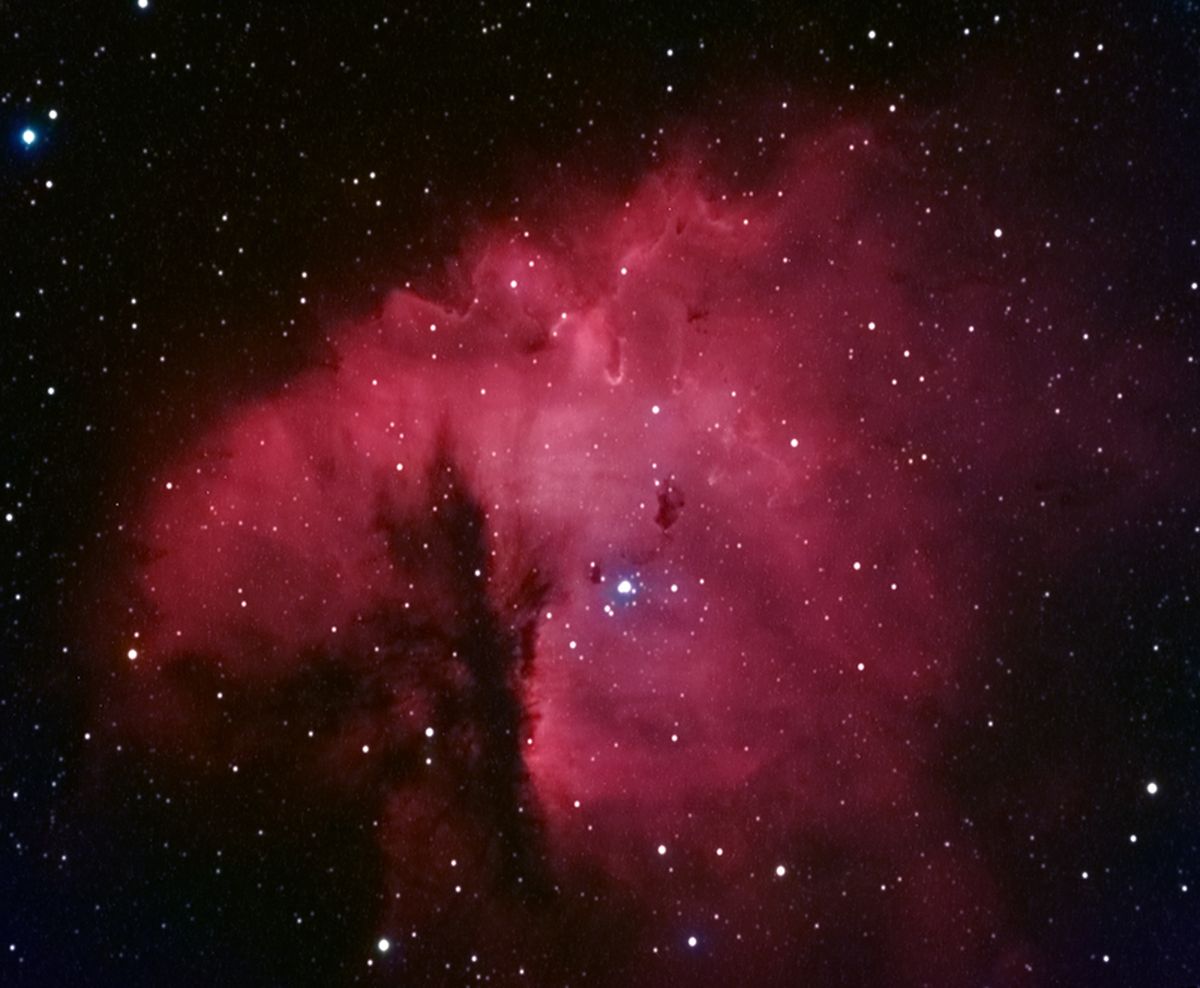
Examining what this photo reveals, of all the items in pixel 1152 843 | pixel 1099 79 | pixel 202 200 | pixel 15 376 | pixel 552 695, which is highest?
pixel 1099 79

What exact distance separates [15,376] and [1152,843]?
3730 mm

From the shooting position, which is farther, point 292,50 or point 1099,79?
point 1099,79

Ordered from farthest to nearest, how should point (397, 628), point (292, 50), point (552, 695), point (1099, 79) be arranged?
point (552, 695) → point (397, 628) → point (1099, 79) → point (292, 50)

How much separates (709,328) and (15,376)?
2018mm

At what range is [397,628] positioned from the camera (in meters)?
3.18

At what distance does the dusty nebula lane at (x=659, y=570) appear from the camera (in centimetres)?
297

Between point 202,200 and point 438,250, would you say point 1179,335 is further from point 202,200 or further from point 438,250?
point 202,200

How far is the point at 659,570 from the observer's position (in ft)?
10.8

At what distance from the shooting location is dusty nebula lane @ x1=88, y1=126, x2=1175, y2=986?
2.97 m

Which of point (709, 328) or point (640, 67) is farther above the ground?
point (640, 67)

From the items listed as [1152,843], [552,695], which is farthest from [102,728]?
[1152,843]

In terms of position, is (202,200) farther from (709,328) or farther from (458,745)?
(458,745)

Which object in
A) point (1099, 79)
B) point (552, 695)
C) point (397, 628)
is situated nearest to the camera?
point (1099, 79)

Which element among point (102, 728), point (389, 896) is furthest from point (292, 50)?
point (389, 896)
